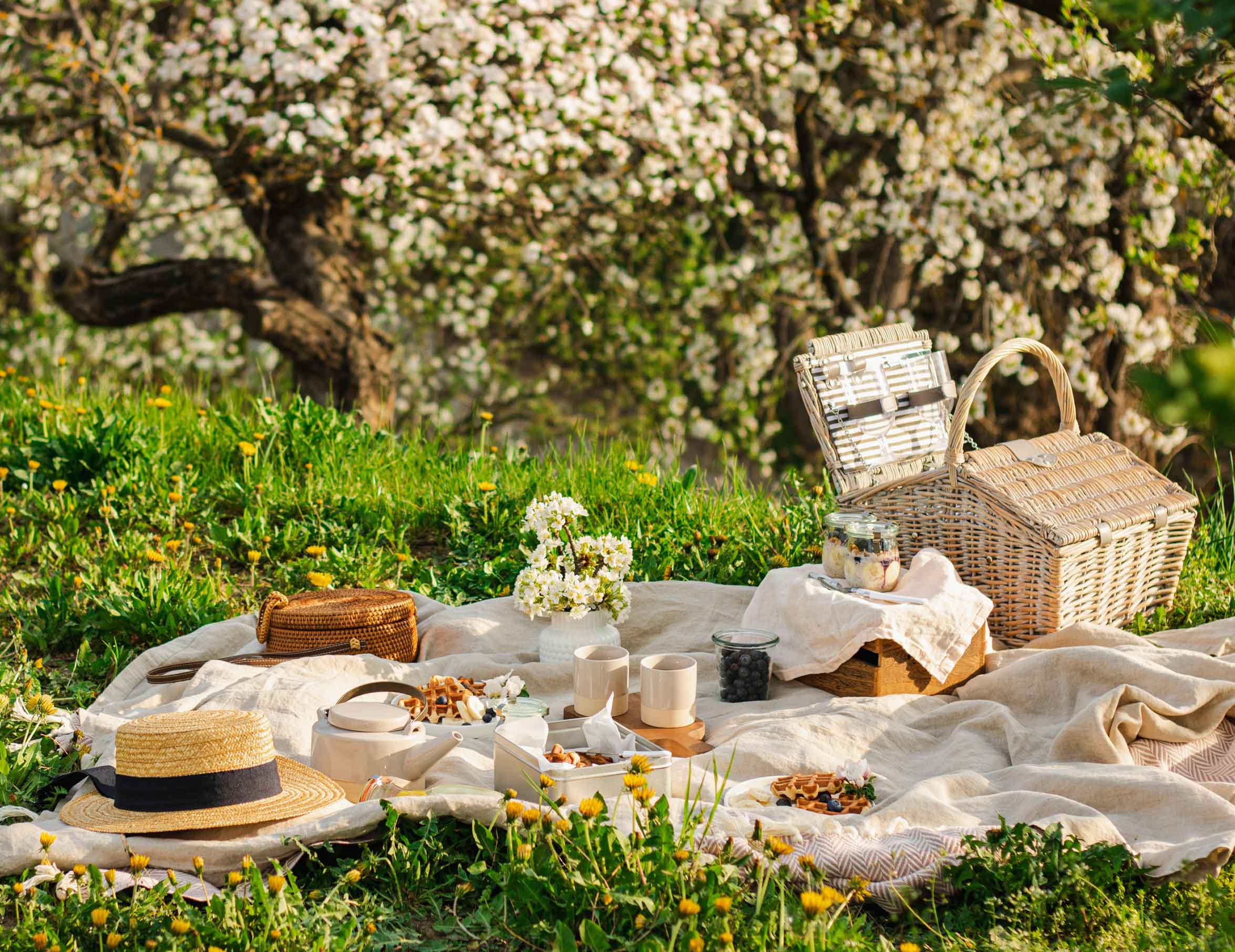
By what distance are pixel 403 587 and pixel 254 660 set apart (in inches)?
35.8

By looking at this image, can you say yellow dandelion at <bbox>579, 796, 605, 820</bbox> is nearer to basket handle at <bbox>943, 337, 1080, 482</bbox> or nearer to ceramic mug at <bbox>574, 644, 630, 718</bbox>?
ceramic mug at <bbox>574, 644, 630, 718</bbox>

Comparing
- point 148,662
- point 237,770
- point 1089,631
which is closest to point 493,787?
point 237,770

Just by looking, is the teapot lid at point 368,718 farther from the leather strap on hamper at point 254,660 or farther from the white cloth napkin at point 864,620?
the white cloth napkin at point 864,620

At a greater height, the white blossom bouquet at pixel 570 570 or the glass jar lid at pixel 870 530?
the glass jar lid at pixel 870 530

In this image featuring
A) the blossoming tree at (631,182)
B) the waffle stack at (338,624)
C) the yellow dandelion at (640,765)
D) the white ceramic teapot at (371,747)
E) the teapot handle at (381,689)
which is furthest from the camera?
the blossoming tree at (631,182)

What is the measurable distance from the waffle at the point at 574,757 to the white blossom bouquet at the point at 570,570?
74 centimetres

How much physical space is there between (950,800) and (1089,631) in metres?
1.06

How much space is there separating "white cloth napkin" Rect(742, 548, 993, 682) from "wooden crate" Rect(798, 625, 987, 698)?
1.7 inches

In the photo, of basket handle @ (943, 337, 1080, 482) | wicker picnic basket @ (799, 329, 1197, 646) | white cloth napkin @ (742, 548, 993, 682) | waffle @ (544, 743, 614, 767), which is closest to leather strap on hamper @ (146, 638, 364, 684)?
waffle @ (544, 743, 614, 767)

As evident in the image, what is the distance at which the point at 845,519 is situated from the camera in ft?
11.2

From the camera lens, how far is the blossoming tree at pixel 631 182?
609 cm

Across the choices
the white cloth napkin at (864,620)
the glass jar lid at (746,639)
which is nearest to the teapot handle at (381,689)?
the glass jar lid at (746,639)

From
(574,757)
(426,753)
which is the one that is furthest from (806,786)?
(426,753)

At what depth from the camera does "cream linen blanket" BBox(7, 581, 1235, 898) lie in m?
2.39
